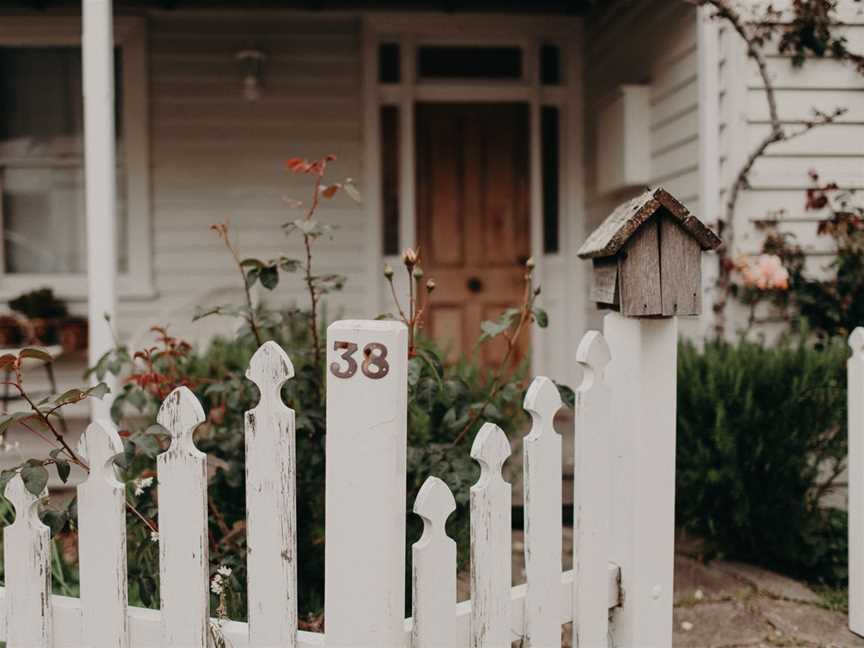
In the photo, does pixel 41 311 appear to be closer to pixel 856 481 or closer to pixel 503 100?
pixel 503 100

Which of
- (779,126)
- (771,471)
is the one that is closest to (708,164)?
(779,126)

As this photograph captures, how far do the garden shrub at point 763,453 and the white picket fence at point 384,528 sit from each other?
3.91 ft

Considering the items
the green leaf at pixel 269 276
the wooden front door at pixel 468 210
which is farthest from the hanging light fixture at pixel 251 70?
the green leaf at pixel 269 276

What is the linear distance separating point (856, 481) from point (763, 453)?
0.52 m

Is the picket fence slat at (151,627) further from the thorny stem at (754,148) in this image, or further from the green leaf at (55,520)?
the thorny stem at (754,148)

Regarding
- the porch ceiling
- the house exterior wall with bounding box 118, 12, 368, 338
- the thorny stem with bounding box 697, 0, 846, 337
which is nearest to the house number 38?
the thorny stem with bounding box 697, 0, 846, 337

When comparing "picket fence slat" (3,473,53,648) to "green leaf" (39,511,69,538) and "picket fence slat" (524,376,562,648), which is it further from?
"picket fence slat" (524,376,562,648)

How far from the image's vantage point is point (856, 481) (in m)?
2.43

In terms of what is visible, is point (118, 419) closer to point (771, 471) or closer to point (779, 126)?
point (771, 471)

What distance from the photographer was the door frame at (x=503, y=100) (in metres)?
5.58

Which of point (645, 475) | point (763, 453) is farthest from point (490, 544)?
point (763, 453)

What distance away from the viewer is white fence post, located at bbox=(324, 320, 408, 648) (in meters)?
1.40

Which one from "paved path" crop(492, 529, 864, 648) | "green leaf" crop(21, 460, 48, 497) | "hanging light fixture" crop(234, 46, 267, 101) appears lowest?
"paved path" crop(492, 529, 864, 648)

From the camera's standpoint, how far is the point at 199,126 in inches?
218
